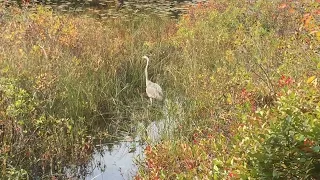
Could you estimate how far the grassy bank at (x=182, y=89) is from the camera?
252 cm

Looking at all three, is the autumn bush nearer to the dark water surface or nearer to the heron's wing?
the heron's wing

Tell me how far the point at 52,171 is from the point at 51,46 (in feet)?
8.19

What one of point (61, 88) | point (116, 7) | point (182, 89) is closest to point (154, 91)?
point (182, 89)

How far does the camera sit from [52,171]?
16.3 feet

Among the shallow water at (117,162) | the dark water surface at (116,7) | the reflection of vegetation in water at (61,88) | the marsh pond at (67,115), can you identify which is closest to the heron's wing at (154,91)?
the marsh pond at (67,115)

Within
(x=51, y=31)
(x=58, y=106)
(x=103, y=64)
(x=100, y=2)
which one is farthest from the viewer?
(x=100, y=2)

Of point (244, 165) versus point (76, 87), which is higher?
point (244, 165)

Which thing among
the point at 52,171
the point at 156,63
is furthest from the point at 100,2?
the point at 52,171

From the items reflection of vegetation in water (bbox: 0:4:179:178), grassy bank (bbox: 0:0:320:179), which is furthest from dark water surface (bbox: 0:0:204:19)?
reflection of vegetation in water (bbox: 0:4:179:178)

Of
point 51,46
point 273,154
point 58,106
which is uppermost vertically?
point 273,154

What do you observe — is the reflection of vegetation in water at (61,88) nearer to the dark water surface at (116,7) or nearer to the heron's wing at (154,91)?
the heron's wing at (154,91)

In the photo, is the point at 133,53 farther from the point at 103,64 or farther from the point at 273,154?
the point at 273,154

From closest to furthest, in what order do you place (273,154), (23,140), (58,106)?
(273,154), (23,140), (58,106)

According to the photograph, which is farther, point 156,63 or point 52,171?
point 156,63
